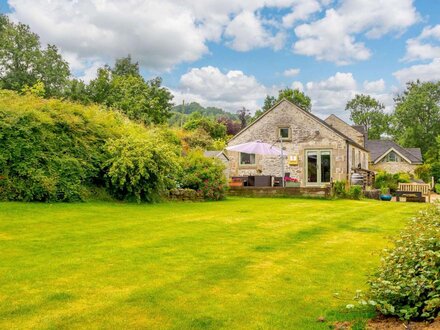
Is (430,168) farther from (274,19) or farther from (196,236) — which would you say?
(196,236)

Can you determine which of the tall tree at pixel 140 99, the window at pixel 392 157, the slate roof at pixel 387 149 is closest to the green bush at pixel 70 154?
the tall tree at pixel 140 99

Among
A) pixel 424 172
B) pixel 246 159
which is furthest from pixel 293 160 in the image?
pixel 424 172

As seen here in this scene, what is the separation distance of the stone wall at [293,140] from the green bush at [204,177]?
11.2 meters

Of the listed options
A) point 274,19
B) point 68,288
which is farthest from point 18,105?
point 274,19

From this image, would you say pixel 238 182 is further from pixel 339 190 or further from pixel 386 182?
pixel 386 182

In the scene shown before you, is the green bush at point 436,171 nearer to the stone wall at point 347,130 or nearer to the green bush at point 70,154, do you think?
the stone wall at point 347,130

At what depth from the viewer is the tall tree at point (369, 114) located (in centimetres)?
7800

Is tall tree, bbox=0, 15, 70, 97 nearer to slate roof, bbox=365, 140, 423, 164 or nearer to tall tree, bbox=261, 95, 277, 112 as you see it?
tall tree, bbox=261, 95, 277, 112

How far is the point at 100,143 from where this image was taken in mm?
14430

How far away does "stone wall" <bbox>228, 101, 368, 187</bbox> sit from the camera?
26.3 meters

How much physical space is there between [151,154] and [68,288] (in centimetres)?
942

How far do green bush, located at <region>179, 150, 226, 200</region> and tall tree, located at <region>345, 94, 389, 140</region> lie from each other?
67.1 meters

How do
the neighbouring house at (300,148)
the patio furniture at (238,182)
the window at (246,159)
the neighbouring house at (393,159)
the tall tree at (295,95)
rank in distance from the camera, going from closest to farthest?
the patio furniture at (238,182) < the neighbouring house at (300,148) < the window at (246,159) < the neighbouring house at (393,159) < the tall tree at (295,95)

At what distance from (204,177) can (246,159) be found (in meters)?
12.3
